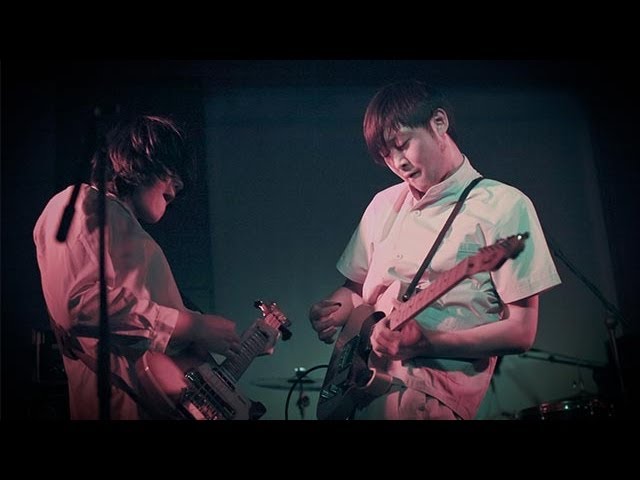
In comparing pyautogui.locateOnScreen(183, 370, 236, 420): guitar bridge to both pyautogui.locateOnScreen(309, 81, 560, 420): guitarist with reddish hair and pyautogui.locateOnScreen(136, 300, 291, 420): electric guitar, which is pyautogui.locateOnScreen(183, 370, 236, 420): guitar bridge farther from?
pyautogui.locateOnScreen(309, 81, 560, 420): guitarist with reddish hair

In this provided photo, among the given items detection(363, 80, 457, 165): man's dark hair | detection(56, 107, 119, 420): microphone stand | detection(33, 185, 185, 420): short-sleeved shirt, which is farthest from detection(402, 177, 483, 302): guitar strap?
detection(56, 107, 119, 420): microphone stand

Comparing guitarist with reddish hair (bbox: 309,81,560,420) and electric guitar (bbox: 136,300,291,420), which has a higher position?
guitarist with reddish hair (bbox: 309,81,560,420)

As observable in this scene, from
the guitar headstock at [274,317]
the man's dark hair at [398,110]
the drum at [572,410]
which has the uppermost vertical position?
the man's dark hair at [398,110]

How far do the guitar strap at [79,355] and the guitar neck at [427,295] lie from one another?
0.97 metres

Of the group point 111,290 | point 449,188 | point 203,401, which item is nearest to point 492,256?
point 449,188

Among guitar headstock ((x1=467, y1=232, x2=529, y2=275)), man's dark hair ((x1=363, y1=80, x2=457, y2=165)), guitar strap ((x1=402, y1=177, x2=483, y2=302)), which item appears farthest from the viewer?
man's dark hair ((x1=363, y1=80, x2=457, y2=165))

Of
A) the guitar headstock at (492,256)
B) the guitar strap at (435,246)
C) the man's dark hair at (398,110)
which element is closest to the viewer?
the guitar headstock at (492,256)

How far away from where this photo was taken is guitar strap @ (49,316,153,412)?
2914mm

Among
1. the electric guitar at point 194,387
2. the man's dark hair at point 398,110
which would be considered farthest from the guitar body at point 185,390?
the man's dark hair at point 398,110

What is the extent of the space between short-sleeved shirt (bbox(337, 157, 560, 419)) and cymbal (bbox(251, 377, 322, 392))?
309 millimetres

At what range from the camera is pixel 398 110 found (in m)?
3.20

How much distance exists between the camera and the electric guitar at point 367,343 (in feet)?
9.37

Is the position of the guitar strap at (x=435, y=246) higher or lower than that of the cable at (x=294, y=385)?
higher

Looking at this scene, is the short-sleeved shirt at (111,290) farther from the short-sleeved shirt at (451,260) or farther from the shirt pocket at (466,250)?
the shirt pocket at (466,250)
